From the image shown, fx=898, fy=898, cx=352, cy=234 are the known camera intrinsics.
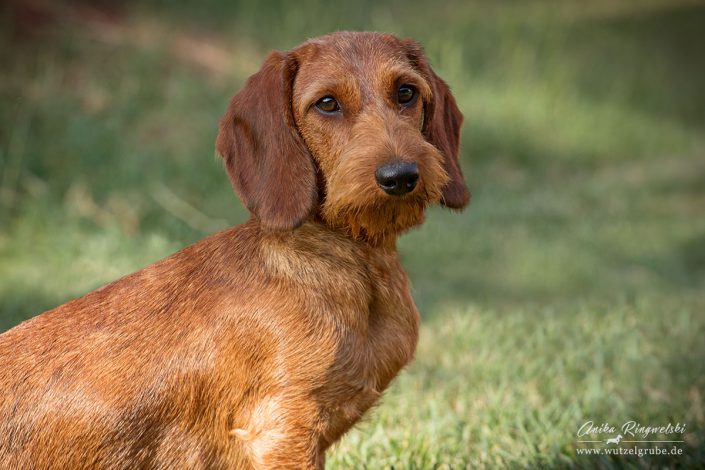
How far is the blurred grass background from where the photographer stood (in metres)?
5.92

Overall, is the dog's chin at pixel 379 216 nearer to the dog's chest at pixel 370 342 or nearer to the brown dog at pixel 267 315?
the brown dog at pixel 267 315

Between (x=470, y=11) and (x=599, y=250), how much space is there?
290 inches

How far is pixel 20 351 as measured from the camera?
3785 mm

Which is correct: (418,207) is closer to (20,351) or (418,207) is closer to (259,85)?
(259,85)

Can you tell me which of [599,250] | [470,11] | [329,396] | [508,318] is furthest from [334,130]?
[470,11]

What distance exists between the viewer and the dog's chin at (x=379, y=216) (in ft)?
12.4

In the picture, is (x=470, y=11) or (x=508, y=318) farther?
(x=470, y=11)

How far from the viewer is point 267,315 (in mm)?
3732

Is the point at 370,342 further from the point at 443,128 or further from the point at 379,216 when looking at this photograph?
the point at 443,128

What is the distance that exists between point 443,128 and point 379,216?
84 centimetres

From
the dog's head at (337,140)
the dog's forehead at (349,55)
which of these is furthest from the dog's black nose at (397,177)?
the dog's forehead at (349,55)

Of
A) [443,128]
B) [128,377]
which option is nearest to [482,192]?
[443,128]

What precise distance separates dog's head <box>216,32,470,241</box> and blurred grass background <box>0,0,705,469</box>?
112 centimetres

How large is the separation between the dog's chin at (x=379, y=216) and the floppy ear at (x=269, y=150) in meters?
0.15
